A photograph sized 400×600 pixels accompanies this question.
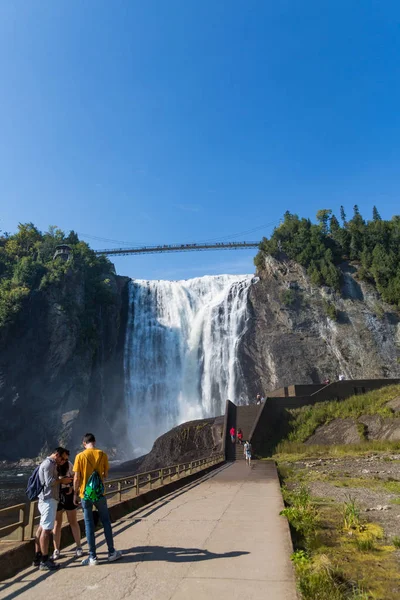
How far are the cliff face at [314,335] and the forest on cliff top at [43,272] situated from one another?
74.4 ft

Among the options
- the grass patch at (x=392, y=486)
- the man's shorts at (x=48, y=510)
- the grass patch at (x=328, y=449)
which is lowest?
the grass patch at (x=392, y=486)

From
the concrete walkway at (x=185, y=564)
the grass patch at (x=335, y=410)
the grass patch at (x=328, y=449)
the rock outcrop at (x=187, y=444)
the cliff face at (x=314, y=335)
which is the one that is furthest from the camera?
the cliff face at (x=314, y=335)

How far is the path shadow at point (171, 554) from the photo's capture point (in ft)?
19.9

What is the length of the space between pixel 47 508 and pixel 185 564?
2152mm

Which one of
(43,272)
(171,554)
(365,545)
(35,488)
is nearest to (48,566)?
(35,488)

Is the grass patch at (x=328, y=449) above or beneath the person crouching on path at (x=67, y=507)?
beneath

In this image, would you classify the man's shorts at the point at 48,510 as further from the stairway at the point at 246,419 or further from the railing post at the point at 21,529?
the stairway at the point at 246,419

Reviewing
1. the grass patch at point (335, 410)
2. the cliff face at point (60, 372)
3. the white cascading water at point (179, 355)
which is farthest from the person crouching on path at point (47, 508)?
the white cascading water at point (179, 355)

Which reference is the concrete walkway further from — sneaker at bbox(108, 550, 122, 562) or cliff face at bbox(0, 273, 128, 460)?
cliff face at bbox(0, 273, 128, 460)

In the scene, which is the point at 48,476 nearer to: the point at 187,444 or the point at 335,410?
the point at 187,444

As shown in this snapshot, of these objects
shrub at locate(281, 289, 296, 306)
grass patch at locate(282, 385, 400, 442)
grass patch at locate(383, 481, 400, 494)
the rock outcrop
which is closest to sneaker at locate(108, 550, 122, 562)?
grass patch at locate(383, 481, 400, 494)

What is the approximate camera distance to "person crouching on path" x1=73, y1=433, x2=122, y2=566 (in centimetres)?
602

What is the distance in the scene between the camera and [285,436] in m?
32.5

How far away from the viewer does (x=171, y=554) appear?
20.7 ft
